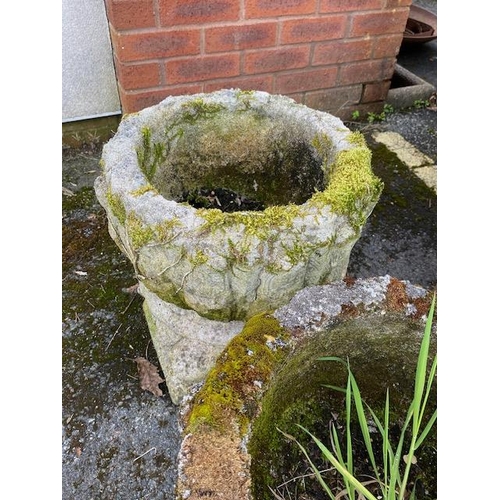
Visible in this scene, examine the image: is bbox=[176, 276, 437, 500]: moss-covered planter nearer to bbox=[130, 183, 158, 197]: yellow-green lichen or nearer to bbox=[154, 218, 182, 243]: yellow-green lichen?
bbox=[154, 218, 182, 243]: yellow-green lichen

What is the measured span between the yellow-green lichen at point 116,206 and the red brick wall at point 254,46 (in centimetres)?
126

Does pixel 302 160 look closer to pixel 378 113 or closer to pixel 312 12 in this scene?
pixel 312 12

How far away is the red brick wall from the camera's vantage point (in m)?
2.30

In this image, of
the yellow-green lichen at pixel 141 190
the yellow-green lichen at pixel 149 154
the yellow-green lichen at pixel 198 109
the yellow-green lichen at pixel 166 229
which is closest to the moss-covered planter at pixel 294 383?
the yellow-green lichen at pixel 166 229

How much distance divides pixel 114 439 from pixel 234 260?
34.2 inches

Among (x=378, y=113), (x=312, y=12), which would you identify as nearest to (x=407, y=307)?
(x=312, y=12)

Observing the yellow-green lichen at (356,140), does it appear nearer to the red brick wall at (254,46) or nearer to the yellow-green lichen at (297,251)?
the yellow-green lichen at (297,251)

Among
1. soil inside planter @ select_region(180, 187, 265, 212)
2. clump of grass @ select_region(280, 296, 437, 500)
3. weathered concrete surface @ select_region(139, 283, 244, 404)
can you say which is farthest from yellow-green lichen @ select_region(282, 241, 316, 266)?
soil inside planter @ select_region(180, 187, 265, 212)

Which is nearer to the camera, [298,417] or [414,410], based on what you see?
[414,410]

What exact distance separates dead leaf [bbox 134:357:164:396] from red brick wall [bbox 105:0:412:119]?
1.41 m

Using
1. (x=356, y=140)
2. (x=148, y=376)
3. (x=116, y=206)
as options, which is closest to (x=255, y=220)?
(x=116, y=206)

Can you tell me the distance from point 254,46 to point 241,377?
6.79ft

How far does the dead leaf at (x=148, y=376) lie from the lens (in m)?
1.77

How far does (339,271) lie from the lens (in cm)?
149
